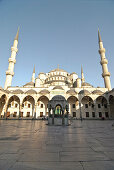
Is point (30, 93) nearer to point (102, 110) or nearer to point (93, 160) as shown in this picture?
point (102, 110)

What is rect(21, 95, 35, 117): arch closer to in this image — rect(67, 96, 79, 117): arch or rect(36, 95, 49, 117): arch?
rect(36, 95, 49, 117): arch

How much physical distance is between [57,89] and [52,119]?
1755 cm

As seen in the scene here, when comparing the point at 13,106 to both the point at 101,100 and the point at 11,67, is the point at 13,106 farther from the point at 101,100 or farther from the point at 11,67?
the point at 101,100

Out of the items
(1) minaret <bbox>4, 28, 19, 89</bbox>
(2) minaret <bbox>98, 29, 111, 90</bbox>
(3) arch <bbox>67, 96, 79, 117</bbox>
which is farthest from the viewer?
(1) minaret <bbox>4, 28, 19, 89</bbox>

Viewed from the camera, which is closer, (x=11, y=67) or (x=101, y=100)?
(x=101, y=100)

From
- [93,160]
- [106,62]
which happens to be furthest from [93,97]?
A: [93,160]

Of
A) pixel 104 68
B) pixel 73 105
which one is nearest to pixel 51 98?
pixel 73 105

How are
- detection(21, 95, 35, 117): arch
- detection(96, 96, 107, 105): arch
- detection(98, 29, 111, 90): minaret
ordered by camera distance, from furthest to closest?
detection(98, 29, 111, 90): minaret
detection(96, 96, 107, 105): arch
detection(21, 95, 35, 117): arch

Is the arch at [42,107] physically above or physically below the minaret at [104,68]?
below

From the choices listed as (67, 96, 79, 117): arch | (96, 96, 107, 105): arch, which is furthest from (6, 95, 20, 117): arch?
(96, 96, 107, 105): arch

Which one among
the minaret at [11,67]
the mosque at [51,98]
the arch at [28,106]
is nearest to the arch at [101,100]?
the mosque at [51,98]

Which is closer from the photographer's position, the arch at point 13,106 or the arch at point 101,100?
the arch at point 13,106

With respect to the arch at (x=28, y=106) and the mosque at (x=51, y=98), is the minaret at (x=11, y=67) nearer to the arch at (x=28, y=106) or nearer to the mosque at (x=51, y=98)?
the mosque at (x=51, y=98)

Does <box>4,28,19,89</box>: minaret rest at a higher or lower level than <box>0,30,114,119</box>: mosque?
higher
